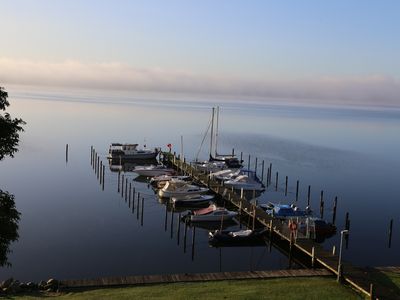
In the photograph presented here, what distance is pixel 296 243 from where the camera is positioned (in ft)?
128

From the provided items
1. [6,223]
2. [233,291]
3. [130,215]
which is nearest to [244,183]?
[130,215]

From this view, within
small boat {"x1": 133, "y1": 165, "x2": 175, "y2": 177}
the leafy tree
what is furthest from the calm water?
the leafy tree

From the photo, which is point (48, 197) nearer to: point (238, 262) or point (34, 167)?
point (34, 167)

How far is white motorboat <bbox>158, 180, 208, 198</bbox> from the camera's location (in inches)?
2307

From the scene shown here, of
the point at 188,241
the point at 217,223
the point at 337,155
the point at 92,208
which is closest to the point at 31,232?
the point at 92,208

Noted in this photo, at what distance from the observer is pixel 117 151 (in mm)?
90000

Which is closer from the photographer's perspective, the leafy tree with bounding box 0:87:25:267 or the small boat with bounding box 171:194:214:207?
the leafy tree with bounding box 0:87:25:267

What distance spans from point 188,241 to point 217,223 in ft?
22.7

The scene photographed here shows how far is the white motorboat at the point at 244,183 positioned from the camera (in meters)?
65.2

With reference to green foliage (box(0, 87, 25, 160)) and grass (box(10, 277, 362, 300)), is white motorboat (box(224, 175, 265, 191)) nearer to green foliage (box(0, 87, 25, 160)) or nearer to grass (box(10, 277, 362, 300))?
grass (box(10, 277, 362, 300))

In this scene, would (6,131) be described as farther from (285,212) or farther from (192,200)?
(192,200)

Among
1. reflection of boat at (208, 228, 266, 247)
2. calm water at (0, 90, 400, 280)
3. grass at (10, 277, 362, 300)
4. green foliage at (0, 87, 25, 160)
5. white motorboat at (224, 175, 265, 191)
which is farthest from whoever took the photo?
white motorboat at (224, 175, 265, 191)

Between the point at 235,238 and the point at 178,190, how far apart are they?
18.3 m

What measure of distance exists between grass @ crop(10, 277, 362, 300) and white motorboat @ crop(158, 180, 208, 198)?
30693 mm
